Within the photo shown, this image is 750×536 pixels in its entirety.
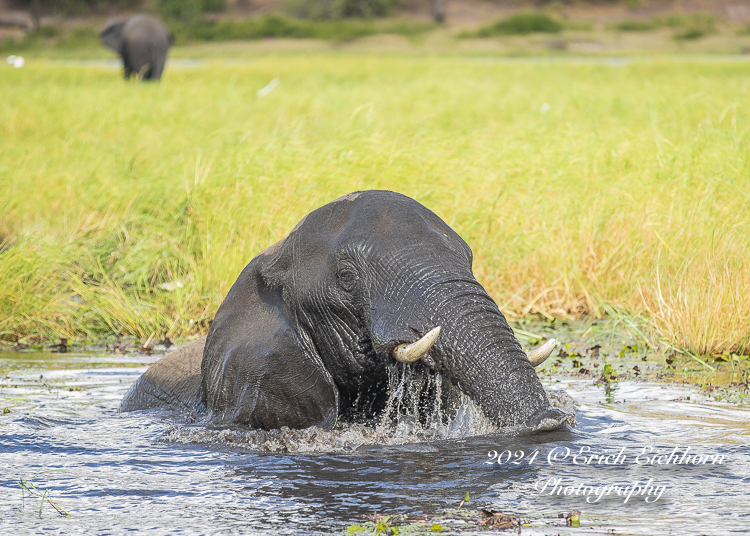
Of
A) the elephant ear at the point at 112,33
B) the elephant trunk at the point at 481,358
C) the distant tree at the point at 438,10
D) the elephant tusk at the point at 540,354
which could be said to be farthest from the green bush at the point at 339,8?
the elephant trunk at the point at 481,358

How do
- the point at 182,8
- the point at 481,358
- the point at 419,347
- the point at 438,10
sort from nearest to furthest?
1. the point at 419,347
2. the point at 481,358
3. the point at 438,10
4. the point at 182,8

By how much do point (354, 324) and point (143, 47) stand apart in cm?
2385

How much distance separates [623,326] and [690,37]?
155 ft

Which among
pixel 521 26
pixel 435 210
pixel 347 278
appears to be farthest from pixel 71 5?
pixel 347 278

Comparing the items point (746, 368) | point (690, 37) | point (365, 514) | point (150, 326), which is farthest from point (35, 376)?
point (690, 37)

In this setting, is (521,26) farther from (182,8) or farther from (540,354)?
(540,354)

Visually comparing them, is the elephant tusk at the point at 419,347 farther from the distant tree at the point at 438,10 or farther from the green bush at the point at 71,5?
the green bush at the point at 71,5

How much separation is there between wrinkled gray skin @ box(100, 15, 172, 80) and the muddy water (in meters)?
22.5

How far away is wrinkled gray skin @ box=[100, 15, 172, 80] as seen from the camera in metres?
27.0

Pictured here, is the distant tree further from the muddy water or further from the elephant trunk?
the elephant trunk

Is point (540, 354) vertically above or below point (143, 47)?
below

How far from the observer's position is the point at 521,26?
56.2 metres

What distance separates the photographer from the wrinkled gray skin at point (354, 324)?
4211 millimetres

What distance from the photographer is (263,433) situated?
4.80m
